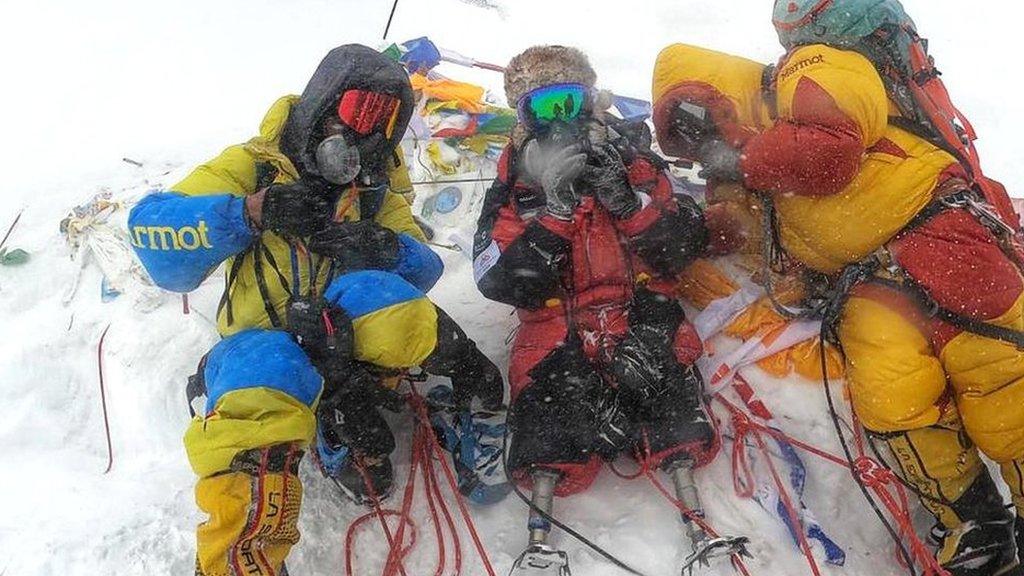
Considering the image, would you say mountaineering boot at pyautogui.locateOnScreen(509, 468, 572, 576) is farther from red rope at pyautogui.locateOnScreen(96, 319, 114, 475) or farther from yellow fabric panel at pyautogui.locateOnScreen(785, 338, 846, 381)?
red rope at pyautogui.locateOnScreen(96, 319, 114, 475)

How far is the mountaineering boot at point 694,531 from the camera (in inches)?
84.0

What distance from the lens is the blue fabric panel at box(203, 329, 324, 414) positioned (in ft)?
6.68

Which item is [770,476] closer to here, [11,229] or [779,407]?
[779,407]

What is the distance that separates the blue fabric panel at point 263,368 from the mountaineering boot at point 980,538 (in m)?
1.90

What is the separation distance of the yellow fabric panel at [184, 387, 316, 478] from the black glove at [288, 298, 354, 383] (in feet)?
0.72

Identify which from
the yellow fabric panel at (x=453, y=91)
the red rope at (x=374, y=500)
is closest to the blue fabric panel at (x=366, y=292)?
the red rope at (x=374, y=500)

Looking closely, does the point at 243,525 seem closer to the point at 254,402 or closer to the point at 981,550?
the point at 254,402

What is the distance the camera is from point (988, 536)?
2.29 m

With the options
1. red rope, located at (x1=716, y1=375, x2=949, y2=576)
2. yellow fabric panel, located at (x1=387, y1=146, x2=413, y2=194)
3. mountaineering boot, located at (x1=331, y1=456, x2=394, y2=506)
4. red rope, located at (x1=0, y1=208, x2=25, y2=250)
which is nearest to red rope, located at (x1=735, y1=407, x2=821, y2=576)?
red rope, located at (x1=716, y1=375, x2=949, y2=576)

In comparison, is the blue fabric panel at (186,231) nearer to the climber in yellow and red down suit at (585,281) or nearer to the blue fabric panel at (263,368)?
the blue fabric panel at (263,368)

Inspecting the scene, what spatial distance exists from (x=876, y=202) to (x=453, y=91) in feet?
7.32

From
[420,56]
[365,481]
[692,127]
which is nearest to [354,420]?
[365,481]

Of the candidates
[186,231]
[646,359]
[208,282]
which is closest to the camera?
[186,231]

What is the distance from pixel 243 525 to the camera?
6.25 ft
